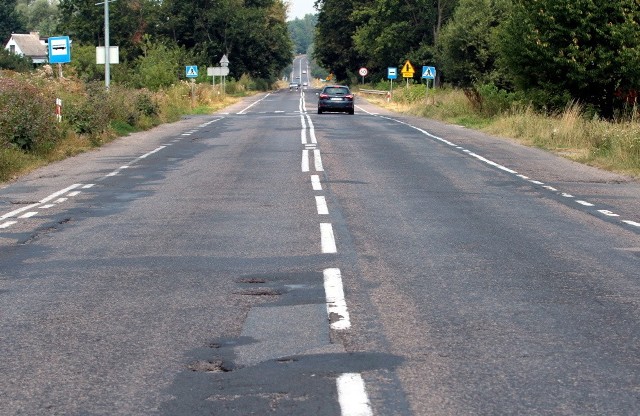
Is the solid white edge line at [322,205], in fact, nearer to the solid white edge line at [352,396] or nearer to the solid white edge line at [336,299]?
the solid white edge line at [336,299]

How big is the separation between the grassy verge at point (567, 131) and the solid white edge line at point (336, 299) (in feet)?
40.9

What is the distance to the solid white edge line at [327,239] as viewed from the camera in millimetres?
10547

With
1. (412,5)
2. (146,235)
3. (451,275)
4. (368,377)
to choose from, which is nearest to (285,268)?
(451,275)

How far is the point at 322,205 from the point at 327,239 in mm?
3070

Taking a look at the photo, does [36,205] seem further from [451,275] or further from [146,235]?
[451,275]

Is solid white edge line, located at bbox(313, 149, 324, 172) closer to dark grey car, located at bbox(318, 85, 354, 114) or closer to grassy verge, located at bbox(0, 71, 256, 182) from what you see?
grassy verge, located at bbox(0, 71, 256, 182)

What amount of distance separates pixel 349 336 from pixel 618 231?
6.36 metres

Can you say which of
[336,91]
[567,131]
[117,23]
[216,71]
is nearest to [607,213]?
[567,131]

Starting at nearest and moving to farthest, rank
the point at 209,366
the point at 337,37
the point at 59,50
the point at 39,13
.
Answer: the point at 209,366
the point at 59,50
the point at 337,37
the point at 39,13

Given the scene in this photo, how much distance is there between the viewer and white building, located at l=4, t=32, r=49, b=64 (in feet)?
426

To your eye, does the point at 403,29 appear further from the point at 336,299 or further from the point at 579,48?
the point at 336,299

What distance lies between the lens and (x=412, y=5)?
91.7 m

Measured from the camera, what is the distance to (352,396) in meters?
5.53

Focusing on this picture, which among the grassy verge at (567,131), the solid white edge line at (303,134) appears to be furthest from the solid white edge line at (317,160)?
the grassy verge at (567,131)
